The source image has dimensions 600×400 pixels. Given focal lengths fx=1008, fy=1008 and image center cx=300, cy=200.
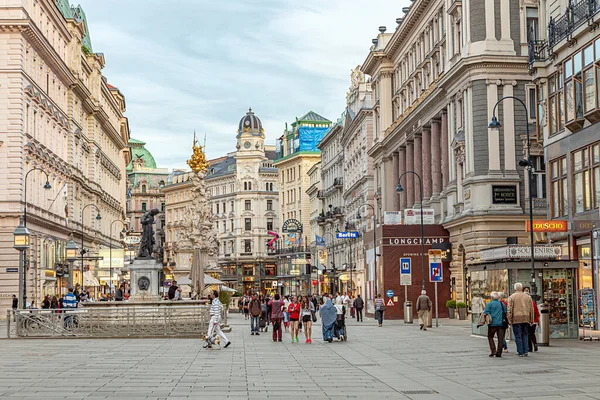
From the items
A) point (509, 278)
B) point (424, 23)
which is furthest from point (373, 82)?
point (509, 278)

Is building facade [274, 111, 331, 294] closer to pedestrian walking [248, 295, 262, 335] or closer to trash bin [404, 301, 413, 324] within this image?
trash bin [404, 301, 413, 324]

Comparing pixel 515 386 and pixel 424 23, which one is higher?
pixel 424 23

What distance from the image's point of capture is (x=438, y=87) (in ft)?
199

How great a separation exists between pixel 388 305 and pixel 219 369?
118ft

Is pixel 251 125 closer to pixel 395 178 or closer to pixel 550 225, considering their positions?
pixel 395 178

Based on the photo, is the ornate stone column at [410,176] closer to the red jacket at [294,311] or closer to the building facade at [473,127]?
the building facade at [473,127]

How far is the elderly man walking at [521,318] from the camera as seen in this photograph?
2672 cm

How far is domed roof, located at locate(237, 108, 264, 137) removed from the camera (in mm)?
179913

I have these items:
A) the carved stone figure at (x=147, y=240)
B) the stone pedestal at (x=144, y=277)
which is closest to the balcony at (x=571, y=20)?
the carved stone figure at (x=147, y=240)

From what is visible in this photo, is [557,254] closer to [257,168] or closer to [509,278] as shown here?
[509,278]

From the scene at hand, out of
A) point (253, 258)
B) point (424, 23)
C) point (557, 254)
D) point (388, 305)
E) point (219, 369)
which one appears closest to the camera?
point (219, 369)

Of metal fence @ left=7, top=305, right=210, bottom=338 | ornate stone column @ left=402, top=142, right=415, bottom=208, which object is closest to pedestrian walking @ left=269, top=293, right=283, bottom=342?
metal fence @ left=7, top=305, right=210, bottom=338

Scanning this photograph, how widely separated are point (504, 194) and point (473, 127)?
3986mm

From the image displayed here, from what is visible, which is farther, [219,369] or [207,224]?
[207,224]
